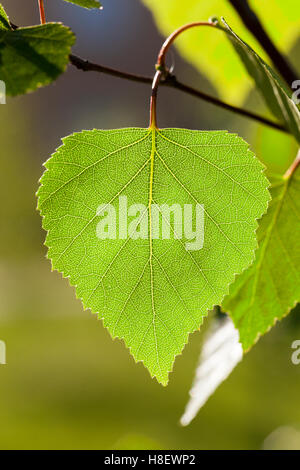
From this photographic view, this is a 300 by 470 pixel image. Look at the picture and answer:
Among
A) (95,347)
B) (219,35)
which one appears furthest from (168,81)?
(95,347)

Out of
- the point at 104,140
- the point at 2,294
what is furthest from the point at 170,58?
the point at 2,294

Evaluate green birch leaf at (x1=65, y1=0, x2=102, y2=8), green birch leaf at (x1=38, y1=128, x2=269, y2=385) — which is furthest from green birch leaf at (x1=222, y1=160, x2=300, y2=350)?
green birch leaf at (x1=65, y1=0, x2=102, y2=8)

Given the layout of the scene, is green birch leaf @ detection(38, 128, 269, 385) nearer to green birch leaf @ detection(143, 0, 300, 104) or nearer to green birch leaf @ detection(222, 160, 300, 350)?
green birch leaf @ detection(222, 160, 300, 350)

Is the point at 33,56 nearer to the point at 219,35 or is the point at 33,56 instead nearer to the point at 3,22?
the point at 3,22

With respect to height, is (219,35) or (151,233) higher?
(219,35)

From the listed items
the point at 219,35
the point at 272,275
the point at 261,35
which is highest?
the point at 219,35

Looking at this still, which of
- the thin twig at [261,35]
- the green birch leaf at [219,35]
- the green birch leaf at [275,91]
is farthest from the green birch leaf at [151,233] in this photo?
the green birch leaf at [219,35]
